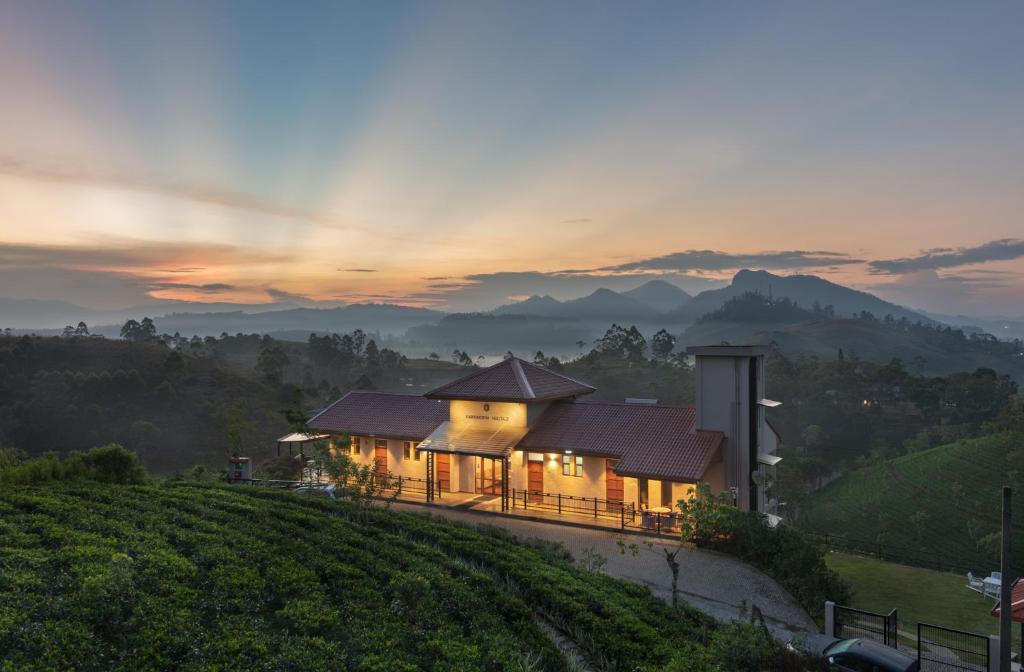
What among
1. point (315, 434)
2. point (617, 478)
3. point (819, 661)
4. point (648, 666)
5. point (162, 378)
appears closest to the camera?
point (648, 666)

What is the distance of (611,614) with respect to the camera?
41.8ft

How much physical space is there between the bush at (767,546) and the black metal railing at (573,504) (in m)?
3.56

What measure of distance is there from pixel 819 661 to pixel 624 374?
8184 cm

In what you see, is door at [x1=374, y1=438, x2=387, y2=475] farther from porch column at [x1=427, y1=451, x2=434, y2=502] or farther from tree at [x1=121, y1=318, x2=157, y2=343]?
tree at [x1=121, y1=318, x2=157, y2=343]

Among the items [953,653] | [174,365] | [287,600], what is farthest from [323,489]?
[174,365]

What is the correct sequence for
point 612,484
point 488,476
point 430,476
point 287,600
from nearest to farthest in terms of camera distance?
point 287,600
point 612,484
point 430,476
point 488,476

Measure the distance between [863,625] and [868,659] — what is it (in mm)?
3083

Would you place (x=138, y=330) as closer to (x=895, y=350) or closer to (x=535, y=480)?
(x=535, y=480)

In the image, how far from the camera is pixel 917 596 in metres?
21.6

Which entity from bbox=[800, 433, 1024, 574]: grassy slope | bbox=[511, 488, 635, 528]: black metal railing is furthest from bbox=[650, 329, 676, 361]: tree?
bbox=[511, 488, 635, 528]: black metal railing

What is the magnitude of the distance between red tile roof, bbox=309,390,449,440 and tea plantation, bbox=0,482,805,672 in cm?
1363

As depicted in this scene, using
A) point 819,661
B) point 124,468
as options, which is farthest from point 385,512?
point 819,661

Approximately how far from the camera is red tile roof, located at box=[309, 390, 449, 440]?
29.8m

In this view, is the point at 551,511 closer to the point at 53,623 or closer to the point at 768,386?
the point at 53,623
